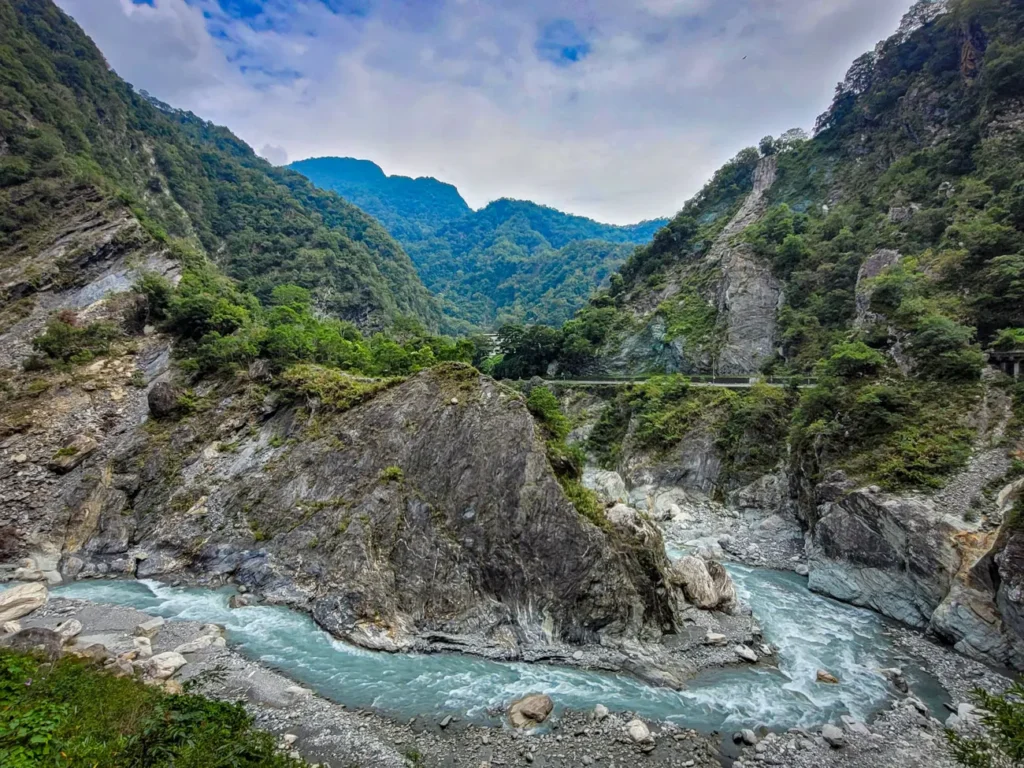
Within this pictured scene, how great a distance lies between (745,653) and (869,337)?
20455mm

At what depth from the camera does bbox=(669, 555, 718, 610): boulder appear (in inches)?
731

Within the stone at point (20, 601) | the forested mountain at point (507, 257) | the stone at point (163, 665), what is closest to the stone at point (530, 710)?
the stone at point (163, 665)

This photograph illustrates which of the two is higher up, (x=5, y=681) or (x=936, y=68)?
(x=936, y=68)

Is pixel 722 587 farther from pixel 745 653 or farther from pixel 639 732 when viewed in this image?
pixel 639 732

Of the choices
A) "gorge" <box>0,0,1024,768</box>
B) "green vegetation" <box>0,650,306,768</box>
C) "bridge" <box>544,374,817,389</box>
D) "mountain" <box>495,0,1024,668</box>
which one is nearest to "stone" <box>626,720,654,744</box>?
"gorge" <box>0,0,1024,768</box>

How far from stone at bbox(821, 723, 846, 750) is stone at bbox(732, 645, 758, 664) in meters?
3.26

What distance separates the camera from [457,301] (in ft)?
427

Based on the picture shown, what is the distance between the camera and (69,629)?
15.6 meters

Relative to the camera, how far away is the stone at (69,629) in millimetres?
15208

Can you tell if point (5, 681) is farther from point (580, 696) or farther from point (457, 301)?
point (457, 301)

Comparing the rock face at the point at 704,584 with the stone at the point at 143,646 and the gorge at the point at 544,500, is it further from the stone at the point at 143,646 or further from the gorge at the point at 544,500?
the stone at the point at 143,646

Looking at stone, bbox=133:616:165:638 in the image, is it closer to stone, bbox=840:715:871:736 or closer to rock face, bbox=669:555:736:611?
rock face, bbox=669:555:736:611

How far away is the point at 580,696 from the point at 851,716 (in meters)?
7.41

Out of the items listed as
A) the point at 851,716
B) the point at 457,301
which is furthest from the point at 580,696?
the point at 457,301
